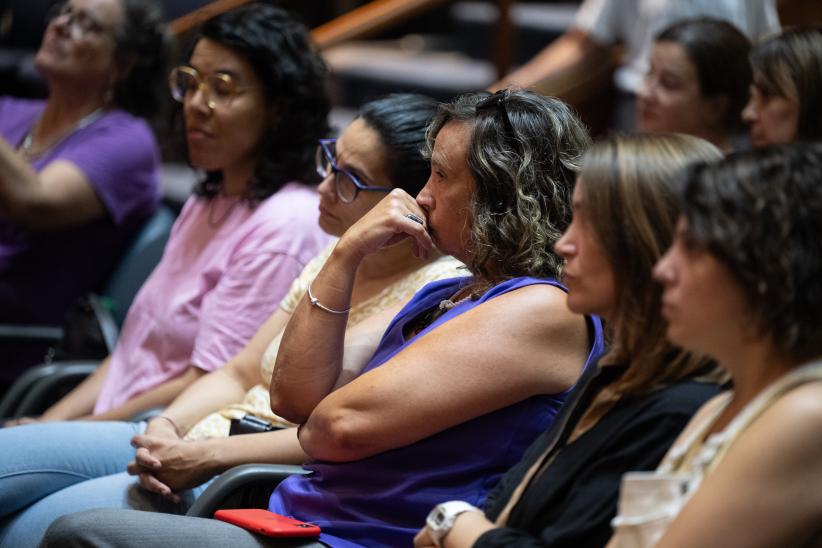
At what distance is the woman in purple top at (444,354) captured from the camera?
165 centimetres

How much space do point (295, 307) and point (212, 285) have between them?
0.44m

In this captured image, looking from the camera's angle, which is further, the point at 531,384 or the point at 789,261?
the point at 531,384

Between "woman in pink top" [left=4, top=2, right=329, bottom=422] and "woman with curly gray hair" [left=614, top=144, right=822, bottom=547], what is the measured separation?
134cm

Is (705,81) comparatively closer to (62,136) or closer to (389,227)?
(389,227)

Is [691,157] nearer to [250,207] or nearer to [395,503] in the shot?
[395,503]

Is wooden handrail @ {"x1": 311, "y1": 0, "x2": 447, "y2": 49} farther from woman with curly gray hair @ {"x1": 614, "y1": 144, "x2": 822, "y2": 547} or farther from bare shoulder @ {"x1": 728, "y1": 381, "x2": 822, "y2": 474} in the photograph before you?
bare shoulder @ {"x1": 728, "y1": 381, "x2": 822, "y2": 474}

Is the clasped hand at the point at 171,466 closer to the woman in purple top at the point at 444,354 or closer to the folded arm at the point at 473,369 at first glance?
the woman in purple top at the point at 444,354

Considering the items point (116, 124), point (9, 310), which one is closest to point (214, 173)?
point (116, 124)

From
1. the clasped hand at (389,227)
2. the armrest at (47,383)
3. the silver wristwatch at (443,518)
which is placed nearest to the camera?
the silver wristwatch at (443,518)

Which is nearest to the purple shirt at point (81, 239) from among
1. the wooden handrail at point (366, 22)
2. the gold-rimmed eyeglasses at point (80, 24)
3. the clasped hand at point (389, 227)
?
the gold-rimmed eyeglasses at point (80, 24)

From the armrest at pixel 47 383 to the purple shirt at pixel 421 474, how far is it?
45.8 inches

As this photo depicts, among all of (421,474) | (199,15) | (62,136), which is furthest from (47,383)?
(199,15)

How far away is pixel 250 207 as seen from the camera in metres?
2.62

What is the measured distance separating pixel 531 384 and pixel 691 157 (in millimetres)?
395
